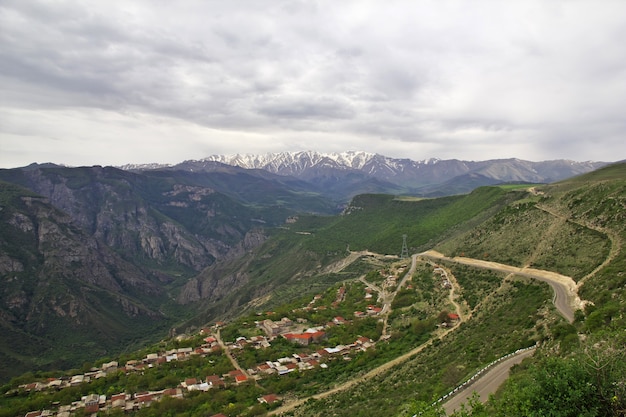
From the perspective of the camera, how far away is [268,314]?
79.2 metres

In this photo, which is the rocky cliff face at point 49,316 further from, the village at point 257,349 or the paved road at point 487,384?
the paved road at point 487,384

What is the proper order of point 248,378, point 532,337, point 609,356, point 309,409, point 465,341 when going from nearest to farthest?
point 609,356 → point 532,337 → point 309,409 → point 465,341 → point 248,378

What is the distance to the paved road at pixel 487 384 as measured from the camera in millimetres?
28562

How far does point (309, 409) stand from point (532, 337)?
22927 mm

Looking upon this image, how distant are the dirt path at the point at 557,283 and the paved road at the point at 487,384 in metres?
7.61

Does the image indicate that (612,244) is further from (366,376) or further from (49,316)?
(49,316)

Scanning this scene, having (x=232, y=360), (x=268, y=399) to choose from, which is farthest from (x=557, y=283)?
(x=232, y=360)

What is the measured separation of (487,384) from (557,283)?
2463 centimetres

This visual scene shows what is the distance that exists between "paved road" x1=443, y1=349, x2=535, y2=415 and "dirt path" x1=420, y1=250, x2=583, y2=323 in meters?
7.61

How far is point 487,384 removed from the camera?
1180 inches

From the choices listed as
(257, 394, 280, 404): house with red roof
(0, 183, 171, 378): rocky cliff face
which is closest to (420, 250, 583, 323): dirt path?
(257, 394, 280, 404): house with red roof

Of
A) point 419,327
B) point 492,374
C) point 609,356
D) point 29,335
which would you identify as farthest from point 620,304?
point 29,335

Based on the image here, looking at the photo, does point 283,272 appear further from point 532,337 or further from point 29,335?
point 532,337

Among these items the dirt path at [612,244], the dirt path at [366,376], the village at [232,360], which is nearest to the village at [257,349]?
the village at [232,360]
